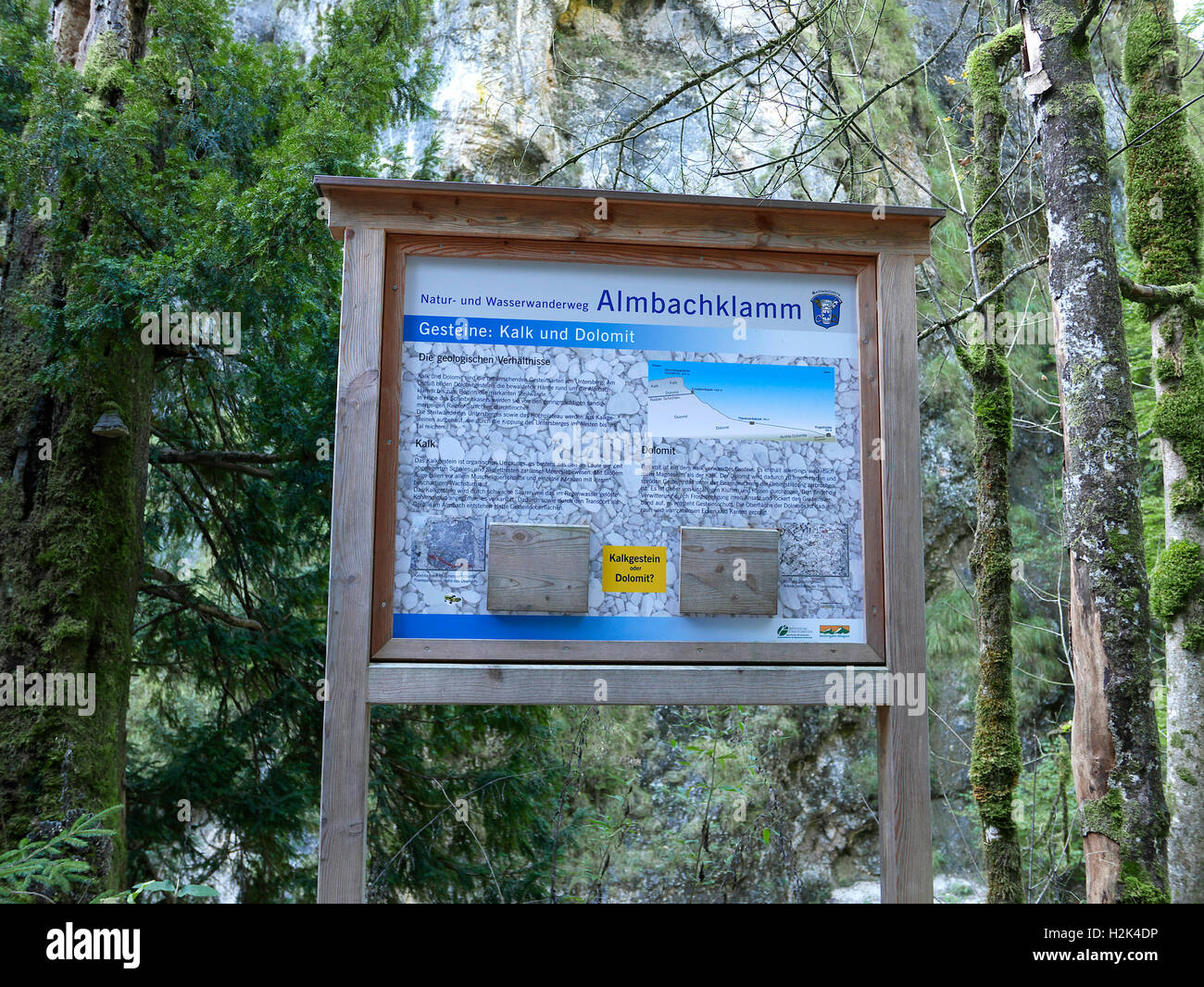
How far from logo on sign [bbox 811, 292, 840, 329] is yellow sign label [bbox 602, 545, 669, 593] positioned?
0.87 metres

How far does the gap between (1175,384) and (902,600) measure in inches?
114

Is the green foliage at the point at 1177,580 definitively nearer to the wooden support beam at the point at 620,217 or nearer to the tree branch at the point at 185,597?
the wooden support beam at the point at 620,217

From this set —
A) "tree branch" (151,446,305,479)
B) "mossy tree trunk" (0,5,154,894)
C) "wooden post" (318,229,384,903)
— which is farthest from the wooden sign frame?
"tree branch" (151,446,305,479)

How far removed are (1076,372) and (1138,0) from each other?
11.4 feet

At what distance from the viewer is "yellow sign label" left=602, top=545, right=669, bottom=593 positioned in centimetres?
243

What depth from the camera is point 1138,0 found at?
16.7 feet

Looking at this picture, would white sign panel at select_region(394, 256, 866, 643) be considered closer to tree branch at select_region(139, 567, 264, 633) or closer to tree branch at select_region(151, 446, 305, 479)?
tree branch at select_region(151, 446, 305, 479)

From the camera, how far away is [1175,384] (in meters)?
4.38

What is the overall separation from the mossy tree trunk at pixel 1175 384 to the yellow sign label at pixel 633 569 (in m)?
2.91

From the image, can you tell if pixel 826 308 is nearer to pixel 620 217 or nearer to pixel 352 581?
pixel 620 217

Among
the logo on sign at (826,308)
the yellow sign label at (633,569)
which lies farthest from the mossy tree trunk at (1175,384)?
the yellow sign label at (633,569)

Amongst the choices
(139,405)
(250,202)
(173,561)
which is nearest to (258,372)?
(139,405)

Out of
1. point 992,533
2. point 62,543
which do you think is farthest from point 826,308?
point 62,543
